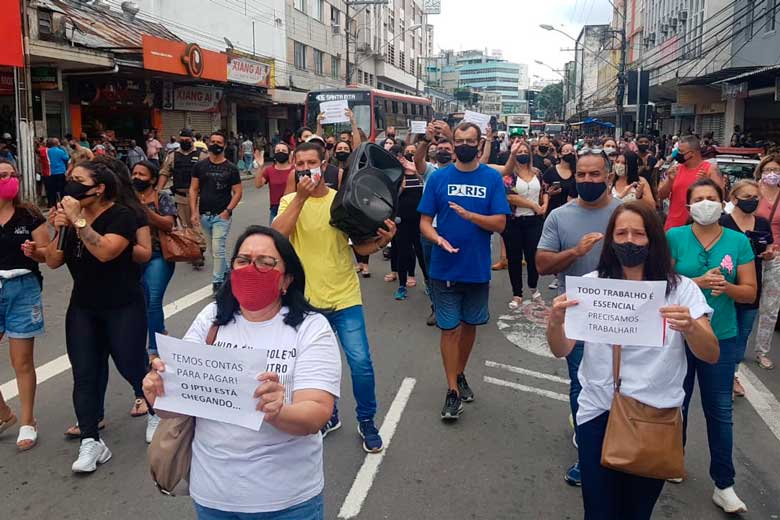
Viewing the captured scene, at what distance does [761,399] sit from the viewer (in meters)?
5.52

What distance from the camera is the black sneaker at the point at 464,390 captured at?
532cm

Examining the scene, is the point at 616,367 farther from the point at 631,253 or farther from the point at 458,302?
the point at 458,302

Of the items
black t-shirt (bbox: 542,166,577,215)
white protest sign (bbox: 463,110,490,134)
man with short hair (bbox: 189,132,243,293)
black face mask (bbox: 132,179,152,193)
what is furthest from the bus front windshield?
black face mask (bbox: 132,179,152,193)

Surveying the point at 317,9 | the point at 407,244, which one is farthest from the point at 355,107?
the point at 317,9

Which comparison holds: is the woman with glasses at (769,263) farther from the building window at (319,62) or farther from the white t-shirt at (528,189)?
the building window at (319,62)

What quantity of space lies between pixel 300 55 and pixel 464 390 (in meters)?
38.8

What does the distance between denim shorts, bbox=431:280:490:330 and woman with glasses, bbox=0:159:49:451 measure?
103 inches

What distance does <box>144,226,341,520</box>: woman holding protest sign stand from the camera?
223 cm

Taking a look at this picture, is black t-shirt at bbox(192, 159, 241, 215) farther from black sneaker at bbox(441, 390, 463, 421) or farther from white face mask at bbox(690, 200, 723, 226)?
white face mask at bbox(690, 200, 723, 226)

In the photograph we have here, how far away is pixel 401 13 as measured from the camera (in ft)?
232

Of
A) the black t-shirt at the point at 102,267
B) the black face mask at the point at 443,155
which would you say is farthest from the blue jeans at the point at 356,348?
the black face mask at the point at 443,155

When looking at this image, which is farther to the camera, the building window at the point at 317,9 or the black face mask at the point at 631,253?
the building window at the point at 317,9

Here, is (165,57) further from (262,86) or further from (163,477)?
(163,477)

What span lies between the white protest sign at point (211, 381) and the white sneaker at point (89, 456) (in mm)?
2239
